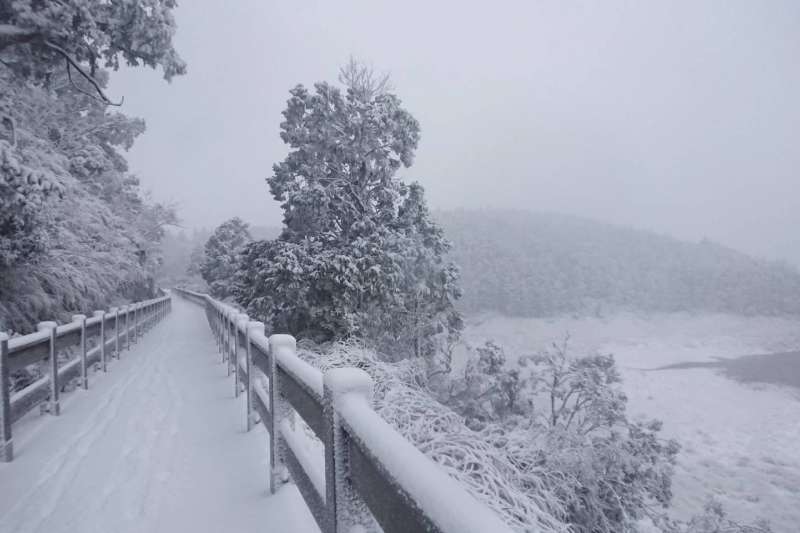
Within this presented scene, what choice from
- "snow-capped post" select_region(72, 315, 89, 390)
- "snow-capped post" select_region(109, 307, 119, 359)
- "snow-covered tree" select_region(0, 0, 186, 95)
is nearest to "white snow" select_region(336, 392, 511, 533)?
"snow-capped post" select_region(72, 315, 89, 390)

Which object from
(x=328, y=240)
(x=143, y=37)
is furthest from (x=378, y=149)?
(x=143, y=37)

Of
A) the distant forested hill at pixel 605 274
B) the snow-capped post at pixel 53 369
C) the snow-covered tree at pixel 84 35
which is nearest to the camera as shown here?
the snow-capped post at pixel 53 369

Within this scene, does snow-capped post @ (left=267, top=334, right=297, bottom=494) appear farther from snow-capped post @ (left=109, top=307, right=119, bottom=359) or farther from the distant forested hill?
the distant forested hill

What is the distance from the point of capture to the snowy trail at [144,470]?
3.24 meters

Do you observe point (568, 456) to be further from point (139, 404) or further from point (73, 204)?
point (73, 204)

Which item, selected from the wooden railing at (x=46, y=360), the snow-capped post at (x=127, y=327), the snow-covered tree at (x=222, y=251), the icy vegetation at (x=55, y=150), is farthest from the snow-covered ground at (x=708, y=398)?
the snow-covered tree at (x=222, y=251)

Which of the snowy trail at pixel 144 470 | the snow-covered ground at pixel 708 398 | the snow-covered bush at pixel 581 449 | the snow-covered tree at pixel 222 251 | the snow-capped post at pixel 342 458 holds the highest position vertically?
the snow-covered tree at pixel 222 251

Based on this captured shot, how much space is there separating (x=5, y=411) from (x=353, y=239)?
11730mm

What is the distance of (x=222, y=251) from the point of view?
41250 millimetres

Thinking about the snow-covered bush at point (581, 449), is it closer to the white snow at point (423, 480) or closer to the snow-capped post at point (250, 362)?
the snow-capped post at point (250, 362)

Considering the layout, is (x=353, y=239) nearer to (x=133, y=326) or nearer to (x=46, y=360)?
(x=133, y=326)

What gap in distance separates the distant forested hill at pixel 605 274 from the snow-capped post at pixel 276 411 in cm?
5529

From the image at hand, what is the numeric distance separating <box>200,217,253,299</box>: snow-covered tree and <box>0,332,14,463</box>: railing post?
35.4m

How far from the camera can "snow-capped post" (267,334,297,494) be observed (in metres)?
3.42
